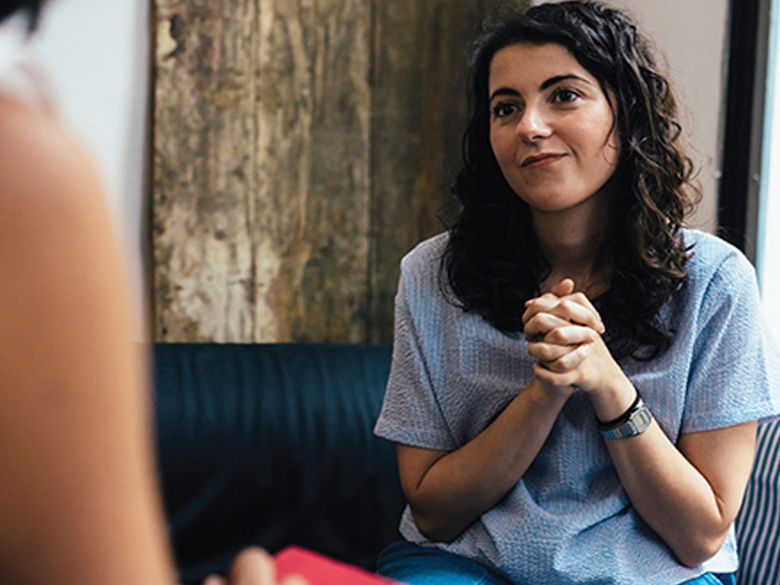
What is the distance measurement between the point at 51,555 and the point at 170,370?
175cm

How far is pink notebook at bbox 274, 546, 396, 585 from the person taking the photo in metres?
0.44

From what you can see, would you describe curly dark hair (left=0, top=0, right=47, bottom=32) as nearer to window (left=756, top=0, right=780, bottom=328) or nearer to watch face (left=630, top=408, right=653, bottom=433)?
watch face (left=630, top=408, right=653, bottom=433)

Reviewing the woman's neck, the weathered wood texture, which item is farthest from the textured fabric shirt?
the weathered wood texture

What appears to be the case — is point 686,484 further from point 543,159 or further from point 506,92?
point 506,92

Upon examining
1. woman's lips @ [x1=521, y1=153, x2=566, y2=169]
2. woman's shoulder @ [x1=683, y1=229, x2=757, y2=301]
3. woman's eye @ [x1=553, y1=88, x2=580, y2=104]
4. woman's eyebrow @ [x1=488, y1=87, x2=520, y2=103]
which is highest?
woman's eyebrow @ [x1=488, y1=87, x2=520, y2=103]

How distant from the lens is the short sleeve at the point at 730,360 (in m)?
1.17

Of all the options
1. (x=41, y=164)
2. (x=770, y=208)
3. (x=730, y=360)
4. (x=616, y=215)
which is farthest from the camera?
(x=770, y=208)

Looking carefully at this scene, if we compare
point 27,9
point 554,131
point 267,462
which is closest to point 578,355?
point 554,131

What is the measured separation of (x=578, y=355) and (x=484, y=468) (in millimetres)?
218

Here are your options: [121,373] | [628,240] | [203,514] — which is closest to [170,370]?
[203,514]

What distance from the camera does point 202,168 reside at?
2.42 meters

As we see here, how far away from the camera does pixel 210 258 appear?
2451mm

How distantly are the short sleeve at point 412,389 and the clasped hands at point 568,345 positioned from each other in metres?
0.23

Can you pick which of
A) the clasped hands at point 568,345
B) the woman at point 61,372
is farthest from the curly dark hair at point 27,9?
the clasped hands at point 568,345
